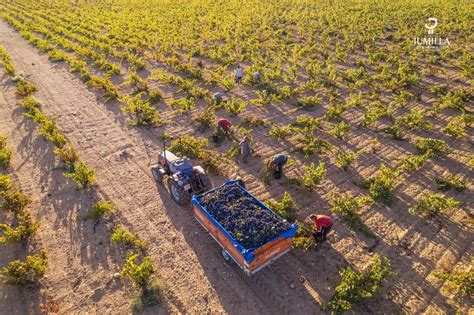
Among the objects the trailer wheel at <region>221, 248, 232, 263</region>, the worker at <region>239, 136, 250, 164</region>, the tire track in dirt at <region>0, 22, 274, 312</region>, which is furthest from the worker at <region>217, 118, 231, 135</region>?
the trailer wheel at <region>221, 248, 232, 263</region>

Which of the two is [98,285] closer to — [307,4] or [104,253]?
[104,253]

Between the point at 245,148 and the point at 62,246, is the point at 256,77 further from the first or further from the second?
the point at 62,246

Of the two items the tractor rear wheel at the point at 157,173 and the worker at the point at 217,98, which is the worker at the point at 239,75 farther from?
the tractor rear wheel at the point at 157,173

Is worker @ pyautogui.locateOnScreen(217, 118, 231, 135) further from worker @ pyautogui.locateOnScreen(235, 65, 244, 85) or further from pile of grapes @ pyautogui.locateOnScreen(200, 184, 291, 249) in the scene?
worker @ pyautogui.locateOnScreen(235, 65, 244, 85)

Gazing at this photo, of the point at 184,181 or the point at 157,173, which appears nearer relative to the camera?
the point at 184,181

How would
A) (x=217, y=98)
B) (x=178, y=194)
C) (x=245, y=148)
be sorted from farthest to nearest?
(x=217, y=98) < (x=245, y=148) < (x=178, y=194)

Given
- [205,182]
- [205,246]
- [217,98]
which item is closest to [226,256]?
[205,246]

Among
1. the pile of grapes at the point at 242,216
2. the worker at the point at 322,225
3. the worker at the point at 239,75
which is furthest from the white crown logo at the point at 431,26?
the pile of grapes at the point at 242,216
